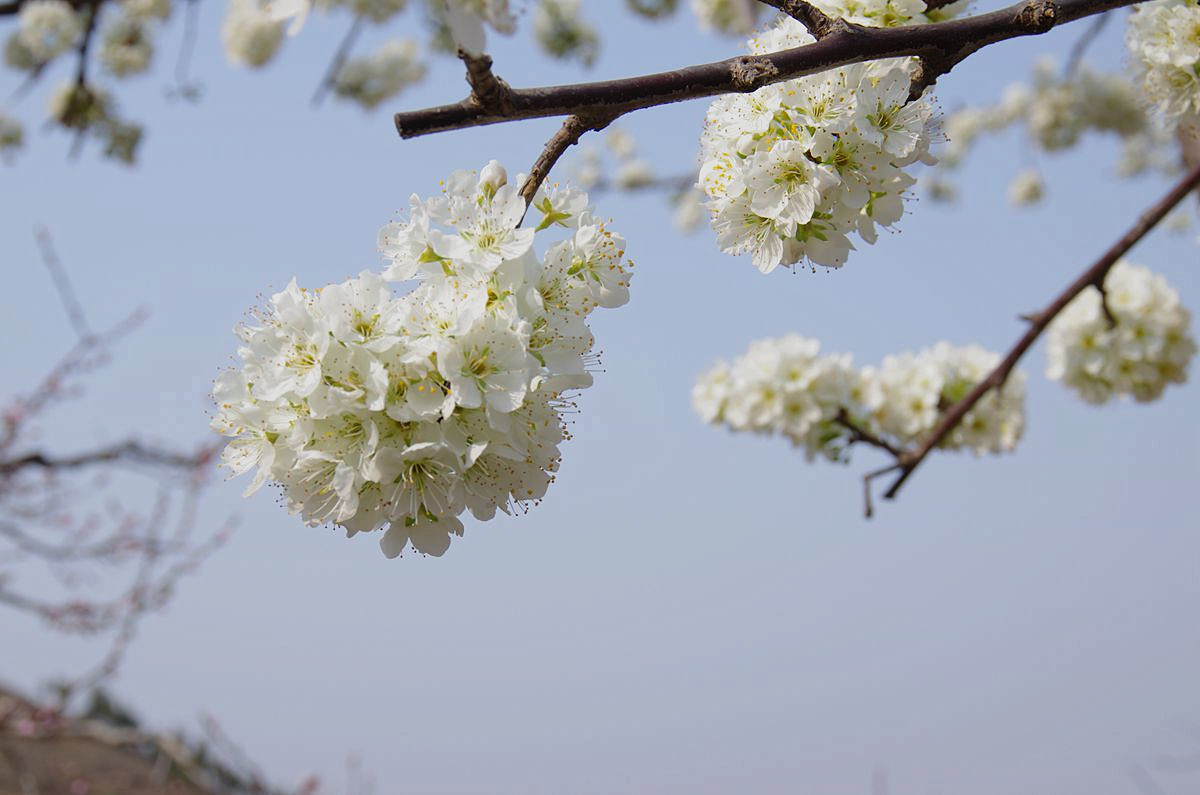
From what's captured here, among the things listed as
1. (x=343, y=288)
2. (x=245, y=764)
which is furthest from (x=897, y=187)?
(x=245, y=764)

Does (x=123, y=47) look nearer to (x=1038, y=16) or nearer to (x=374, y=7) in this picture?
(x=374, y=7)

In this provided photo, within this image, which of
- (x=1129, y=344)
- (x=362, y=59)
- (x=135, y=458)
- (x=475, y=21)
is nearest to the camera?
(x=475, y=21)

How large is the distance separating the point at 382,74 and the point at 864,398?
7.32 m

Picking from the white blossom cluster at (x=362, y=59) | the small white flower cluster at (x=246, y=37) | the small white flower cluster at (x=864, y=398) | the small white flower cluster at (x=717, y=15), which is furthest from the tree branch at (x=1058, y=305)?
the small white flower cluster at (x=246, y=37)

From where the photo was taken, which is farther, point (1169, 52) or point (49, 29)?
point (49, 29)

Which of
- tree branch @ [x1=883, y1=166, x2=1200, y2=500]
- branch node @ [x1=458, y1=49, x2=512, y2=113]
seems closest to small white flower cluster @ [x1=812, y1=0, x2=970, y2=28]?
branch node @ [x1=458, y1=49, x2=512, y2=113]

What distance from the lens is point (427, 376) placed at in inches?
44.1

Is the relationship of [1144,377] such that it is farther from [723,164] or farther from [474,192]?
[474,192]

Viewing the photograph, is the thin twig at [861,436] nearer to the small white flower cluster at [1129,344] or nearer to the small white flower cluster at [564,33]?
the small white flower cluster at [1129,344]

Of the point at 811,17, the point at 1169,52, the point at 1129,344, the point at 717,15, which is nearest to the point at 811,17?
the point at 811,17

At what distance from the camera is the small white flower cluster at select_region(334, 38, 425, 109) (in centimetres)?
930

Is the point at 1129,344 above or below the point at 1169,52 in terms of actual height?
below

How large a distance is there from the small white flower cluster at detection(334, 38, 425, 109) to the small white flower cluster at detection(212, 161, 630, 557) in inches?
344

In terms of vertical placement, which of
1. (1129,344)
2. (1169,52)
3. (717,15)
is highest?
(717,15)
